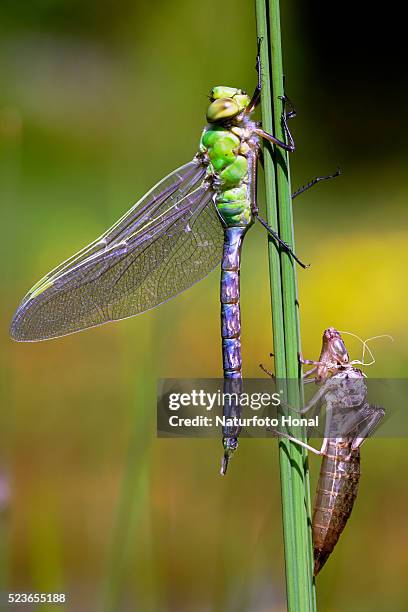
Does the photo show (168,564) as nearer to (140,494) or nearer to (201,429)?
(140,494)

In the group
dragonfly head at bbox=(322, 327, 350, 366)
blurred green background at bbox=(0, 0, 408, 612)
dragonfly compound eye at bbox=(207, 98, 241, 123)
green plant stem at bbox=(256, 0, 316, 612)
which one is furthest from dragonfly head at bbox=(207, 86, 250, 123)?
blurred green background at bbox=(0, 0, 408, 612)

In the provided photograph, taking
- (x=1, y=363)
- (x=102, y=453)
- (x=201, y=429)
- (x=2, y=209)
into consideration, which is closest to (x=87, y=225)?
(x=2, y=209)

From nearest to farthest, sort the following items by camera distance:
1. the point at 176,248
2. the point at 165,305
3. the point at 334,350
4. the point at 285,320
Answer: the point at 285,320 → the point at 334,350 → the point at 176,248 → the point at 165,305

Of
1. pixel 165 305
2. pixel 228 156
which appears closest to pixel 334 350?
pixel 228 156

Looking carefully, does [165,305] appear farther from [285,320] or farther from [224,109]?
[285,320]

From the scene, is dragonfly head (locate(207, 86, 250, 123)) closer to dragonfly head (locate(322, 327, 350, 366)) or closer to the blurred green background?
dragonfly head (locate(322, 327, 350, 366))
